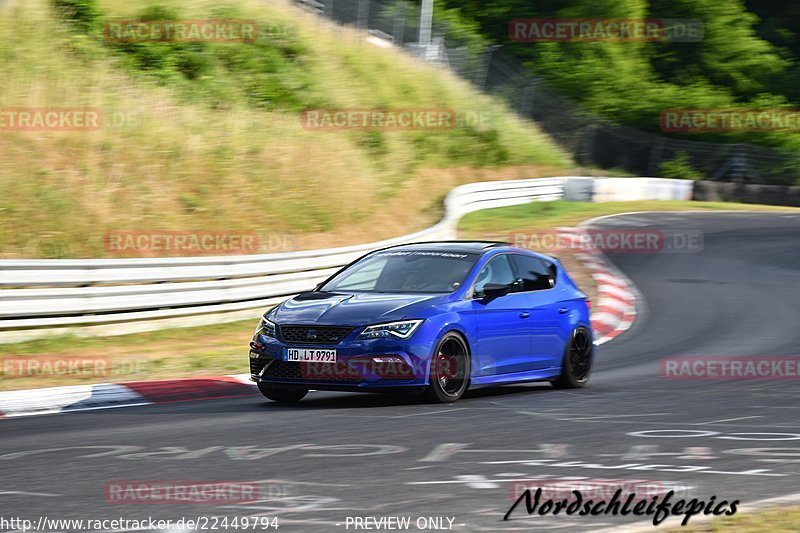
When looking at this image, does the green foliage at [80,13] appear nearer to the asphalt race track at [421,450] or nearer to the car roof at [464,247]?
the car roof at [464,247]

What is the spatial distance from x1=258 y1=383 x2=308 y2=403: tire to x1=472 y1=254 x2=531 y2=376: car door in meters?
1.61

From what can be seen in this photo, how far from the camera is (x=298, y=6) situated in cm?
3978

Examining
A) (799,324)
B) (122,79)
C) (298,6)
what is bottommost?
(799,324)

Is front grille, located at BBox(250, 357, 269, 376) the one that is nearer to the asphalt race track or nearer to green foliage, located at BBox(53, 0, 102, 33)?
the asphalt race track

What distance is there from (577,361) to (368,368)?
10.3ft

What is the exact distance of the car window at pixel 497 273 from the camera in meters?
11.0

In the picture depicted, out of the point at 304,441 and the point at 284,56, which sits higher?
the point at 284,56

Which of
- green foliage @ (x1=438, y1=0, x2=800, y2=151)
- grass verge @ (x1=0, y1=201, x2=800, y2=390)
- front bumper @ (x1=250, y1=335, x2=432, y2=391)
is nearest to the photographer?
front bumper @ (x1=250, y1=335, x2=432, y2=391)

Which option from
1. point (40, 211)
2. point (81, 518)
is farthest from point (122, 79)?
point (81, 518)

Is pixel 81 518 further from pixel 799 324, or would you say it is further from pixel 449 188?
pixel 449 188

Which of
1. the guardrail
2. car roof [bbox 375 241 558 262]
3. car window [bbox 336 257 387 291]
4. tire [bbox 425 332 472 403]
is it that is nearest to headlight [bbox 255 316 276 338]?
car window [bbox 336 257 387 291]

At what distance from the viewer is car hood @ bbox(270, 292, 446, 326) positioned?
391 inches

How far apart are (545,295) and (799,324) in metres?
7.04

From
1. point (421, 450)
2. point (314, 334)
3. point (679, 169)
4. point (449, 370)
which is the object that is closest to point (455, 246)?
point (449, 370)
